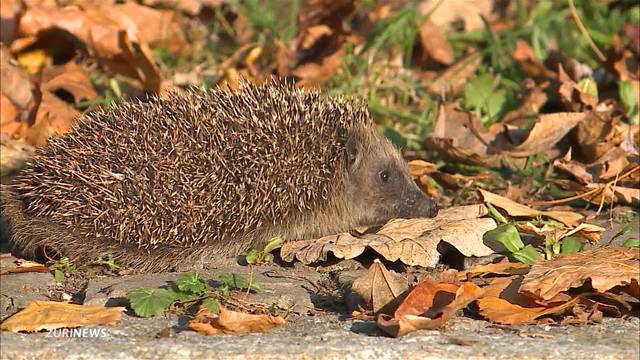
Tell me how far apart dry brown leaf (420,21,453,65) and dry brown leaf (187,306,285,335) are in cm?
475

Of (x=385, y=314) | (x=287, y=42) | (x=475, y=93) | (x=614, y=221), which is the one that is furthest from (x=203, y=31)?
(x=385, y=314)

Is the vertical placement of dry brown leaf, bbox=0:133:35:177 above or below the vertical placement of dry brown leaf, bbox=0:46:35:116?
below

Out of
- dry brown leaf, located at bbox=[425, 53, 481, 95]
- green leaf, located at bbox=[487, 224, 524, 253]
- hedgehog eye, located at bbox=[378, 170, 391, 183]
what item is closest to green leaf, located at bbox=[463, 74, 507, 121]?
dry brown leaf, located at bbox=[425, 53, 481, 95]

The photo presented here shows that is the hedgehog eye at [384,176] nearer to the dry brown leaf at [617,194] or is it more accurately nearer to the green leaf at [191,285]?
the dry brown leaf at [617,194]

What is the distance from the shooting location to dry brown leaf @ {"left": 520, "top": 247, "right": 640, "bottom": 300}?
4.58 metres

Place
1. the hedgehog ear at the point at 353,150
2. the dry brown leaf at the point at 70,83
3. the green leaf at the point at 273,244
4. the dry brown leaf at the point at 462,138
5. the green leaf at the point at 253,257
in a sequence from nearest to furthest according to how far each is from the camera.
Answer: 1. the green leaf at the point at 253,257
2. the green leaf at the point at 273,244
3. the hedgehog ear at the point at 353,150
4. the dry brown leaf at the point at 462,138
5. the dry brown leaf at the point at 70,83

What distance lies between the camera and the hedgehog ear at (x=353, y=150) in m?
6.01

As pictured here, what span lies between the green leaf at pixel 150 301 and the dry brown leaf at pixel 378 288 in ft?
2.77

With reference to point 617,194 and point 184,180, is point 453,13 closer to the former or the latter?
point 617,194

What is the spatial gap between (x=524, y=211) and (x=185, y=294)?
213cm

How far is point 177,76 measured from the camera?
27.6 ft

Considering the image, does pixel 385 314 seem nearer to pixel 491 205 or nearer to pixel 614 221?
pixel 491 205

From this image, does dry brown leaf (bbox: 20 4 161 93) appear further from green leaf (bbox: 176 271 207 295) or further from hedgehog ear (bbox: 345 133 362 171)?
green leaf (bbox: 176 271 207 295)

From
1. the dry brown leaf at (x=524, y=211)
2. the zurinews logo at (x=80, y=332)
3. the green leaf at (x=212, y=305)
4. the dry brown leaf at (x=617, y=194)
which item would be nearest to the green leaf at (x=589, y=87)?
the dry brown leaf at (x=617, y=194)
